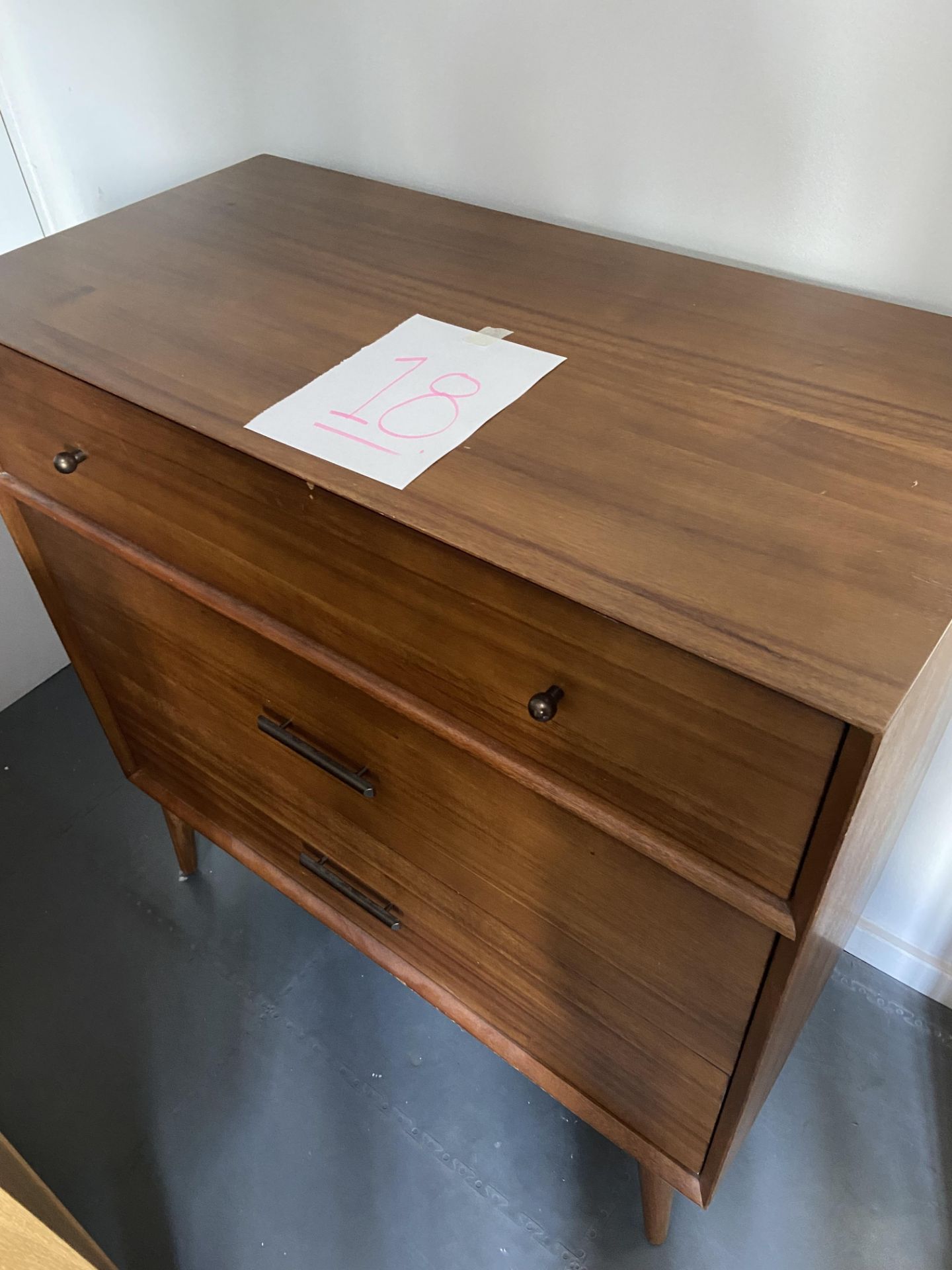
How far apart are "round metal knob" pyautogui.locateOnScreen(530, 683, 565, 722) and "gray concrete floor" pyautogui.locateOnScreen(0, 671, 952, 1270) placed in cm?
79

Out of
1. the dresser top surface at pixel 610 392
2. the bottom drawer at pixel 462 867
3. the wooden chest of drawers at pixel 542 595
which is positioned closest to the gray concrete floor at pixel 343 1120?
the wooden chest of drawers at pixel 542 595

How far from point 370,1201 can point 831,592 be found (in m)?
0.97

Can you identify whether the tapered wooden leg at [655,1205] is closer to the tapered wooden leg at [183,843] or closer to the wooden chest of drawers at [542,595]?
the wooden chest of drawers at [542,595]

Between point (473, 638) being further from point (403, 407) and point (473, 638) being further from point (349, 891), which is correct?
point (349, 891)

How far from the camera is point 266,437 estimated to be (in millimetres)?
662

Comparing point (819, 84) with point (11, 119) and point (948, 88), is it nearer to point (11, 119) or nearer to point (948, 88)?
point (948, 88)

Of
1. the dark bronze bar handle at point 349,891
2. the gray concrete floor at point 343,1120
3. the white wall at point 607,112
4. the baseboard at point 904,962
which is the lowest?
the gray concrete floor at point 343,1120

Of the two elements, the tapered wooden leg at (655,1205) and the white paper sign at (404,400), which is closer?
the white paper sign at (404,400)

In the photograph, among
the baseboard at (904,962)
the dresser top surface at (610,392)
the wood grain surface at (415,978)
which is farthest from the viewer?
the baseboard at (904,962)

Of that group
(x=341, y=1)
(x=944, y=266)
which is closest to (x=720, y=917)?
(x=944, y=266)

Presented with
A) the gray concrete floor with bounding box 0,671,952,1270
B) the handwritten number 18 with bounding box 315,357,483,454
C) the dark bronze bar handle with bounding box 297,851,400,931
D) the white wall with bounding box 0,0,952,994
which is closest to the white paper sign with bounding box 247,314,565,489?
the handwritten number 18 with bounding box 315,357,483,454

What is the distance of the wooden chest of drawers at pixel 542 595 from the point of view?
54cm

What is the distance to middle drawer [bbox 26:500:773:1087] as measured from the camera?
688 mm

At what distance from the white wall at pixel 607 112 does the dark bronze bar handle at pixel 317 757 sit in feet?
2.00
